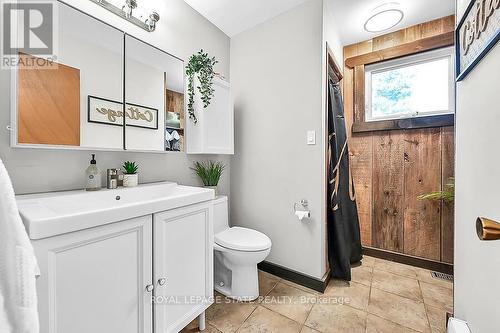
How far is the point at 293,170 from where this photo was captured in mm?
1823

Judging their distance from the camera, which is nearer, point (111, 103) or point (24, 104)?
point (24, 104)

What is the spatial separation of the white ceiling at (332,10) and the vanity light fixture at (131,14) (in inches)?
19.8

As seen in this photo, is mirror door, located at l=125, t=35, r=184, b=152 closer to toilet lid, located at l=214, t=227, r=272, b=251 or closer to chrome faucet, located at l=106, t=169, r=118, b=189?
chrome faucet, located at l=106, t=169, r=118, b=189

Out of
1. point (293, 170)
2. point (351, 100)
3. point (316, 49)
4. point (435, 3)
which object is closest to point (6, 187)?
point (293, 170)

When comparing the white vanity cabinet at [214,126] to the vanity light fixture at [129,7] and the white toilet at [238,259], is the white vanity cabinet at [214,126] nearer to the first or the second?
the white toilet at [238,259]

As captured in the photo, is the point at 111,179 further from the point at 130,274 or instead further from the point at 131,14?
the point at 131,14

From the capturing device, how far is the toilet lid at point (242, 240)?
1492 millimetres

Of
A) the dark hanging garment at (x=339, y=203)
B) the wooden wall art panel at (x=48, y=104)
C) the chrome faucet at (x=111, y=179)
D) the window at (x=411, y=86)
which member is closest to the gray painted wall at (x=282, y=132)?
the dark hanging garment at (x=339, y=203)

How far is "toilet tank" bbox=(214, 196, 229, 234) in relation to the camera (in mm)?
1754

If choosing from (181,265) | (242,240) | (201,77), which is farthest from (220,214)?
(201,77)

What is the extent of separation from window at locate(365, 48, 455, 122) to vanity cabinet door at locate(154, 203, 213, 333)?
84.4 inches

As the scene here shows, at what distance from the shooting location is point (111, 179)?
4.12ft

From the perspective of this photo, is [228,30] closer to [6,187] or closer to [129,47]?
[129,47]

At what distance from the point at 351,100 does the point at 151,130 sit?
6.93 ft
